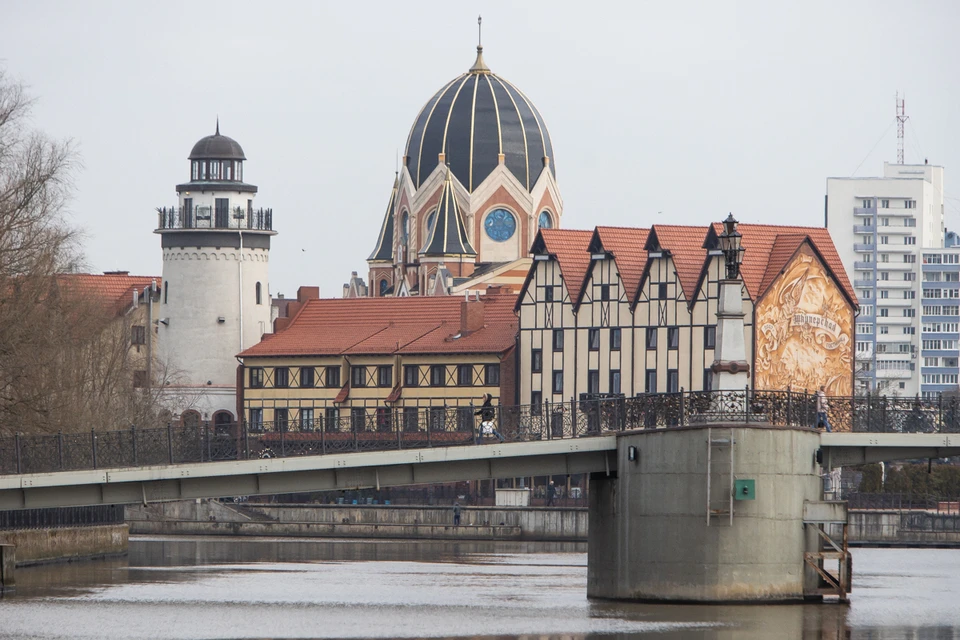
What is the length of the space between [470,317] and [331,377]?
8.34 metres

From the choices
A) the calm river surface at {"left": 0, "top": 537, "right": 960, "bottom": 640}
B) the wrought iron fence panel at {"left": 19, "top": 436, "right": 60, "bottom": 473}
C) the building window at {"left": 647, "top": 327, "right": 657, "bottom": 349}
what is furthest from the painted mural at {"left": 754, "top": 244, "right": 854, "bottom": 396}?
the wrought iron fence panel at {"left": 19, "top": 436, "right": 60, "bottom": 473}

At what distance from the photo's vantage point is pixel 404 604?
1950 inches

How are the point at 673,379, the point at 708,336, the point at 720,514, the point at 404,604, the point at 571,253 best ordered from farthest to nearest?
the point at 571,253, the point at 673,379, the point at 708,336, the point at 404,604, the point at 720,514

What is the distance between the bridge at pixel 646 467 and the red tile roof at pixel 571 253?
56.0 m

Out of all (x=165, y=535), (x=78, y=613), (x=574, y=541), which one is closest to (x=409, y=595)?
(x=78, y=613)

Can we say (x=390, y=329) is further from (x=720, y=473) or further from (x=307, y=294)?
(x=720, y=473)

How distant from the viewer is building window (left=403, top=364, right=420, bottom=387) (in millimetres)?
113250

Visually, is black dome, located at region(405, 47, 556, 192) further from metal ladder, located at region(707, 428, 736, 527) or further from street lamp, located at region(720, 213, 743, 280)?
metal ladder, located at region(707, 428, 736, 527)

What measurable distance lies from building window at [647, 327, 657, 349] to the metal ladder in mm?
55366

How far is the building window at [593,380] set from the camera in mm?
103875

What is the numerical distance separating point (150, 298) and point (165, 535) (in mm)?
35004

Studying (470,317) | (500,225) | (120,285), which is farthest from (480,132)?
(470,317)

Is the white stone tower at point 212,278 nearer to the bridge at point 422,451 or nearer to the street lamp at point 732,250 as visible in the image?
the bridge at point 422,451

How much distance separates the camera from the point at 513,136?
5591 inches
